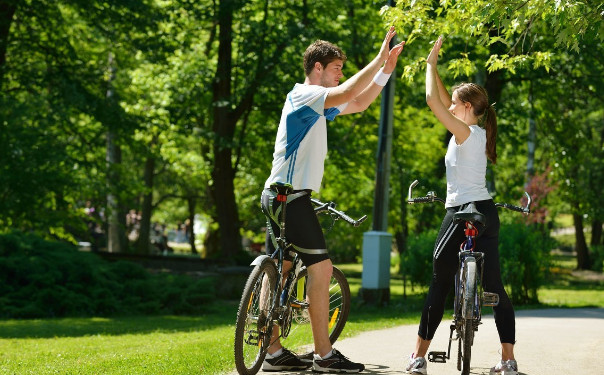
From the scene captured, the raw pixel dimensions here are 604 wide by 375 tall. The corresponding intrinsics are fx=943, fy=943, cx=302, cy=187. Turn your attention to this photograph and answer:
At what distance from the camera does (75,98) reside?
19844 millimetres

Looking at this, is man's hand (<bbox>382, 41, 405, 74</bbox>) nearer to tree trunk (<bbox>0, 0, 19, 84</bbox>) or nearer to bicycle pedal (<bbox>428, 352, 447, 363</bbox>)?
bicycle pedal (<bbox>428, 352, 447, 363</bbox>)

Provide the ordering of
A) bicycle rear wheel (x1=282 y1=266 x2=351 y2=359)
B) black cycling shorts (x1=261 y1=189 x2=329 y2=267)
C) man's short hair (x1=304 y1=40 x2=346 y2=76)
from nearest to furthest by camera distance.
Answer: black cycling shorts (x1=261 y1=189 x2=329 y2=267)
man's short hair (x1=304 y1=40 x2=346 y2=76)
bicycle rear wheel (x1=282 y1=266 x2=351 y2=359)

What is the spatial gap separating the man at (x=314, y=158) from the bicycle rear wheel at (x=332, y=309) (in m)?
0.22

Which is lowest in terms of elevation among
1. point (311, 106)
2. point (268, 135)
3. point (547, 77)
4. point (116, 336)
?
point (116, 336)

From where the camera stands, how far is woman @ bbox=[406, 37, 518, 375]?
243 inches

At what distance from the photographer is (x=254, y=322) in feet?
19.1

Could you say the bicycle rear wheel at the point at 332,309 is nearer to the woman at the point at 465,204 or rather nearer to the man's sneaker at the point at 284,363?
the man's sneaker at the point at 284,363

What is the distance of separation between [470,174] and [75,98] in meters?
15.0

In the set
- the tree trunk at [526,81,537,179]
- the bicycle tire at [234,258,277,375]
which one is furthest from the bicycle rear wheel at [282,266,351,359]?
the tree trunk at [526,81,537,179]

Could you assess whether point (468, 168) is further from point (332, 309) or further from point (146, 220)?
point (146, 220)

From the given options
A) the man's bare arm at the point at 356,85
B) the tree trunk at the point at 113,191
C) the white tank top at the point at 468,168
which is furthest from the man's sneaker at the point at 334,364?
the tree trunk at the point at 113,191

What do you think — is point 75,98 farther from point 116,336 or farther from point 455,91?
point 455,91

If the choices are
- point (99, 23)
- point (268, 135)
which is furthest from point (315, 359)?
point (268, 135)

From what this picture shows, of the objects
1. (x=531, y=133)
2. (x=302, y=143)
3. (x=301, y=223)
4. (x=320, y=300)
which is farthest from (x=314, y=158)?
(x=531, y=133)
